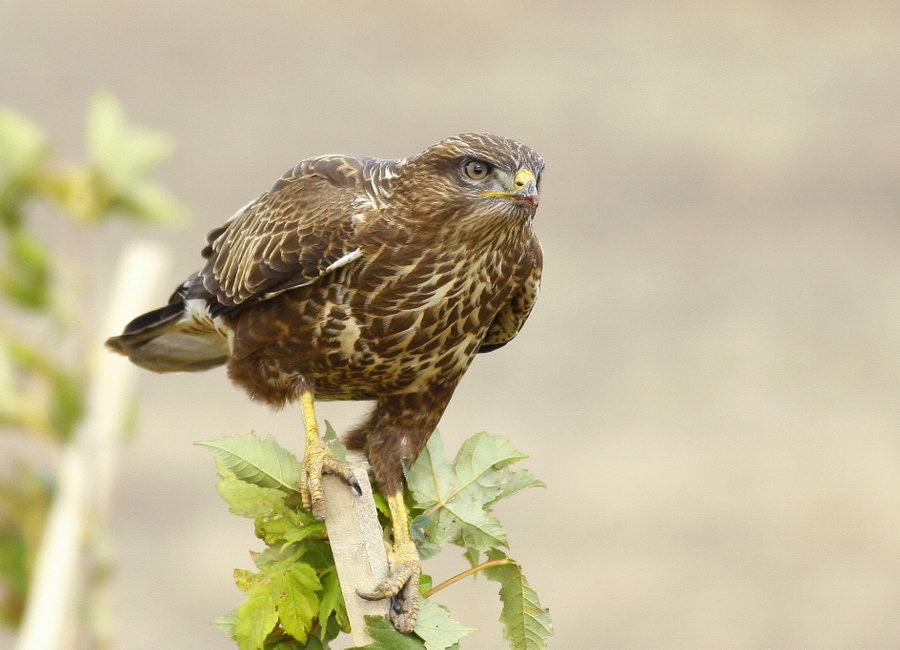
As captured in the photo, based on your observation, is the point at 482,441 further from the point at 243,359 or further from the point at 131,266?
the point at 131,266

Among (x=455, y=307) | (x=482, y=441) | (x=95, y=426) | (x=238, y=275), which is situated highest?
(x=95, y=426)

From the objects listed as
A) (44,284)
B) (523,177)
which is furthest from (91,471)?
(523,177)

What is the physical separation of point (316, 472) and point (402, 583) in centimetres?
30

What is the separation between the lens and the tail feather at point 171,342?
2916mm

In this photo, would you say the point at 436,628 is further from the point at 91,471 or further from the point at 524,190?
the point at 91,471

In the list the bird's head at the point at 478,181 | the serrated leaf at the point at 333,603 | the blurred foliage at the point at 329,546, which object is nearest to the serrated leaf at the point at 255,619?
the blurred foliage at the point at 329,546

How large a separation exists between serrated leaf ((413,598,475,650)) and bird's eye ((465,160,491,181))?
0.92 m

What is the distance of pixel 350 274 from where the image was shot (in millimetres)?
2371

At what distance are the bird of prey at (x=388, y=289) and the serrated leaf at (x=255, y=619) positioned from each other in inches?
8.2

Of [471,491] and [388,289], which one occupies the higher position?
[388,289]

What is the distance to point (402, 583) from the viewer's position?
211 cm

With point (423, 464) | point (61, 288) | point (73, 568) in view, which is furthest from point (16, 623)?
point (423, 464)

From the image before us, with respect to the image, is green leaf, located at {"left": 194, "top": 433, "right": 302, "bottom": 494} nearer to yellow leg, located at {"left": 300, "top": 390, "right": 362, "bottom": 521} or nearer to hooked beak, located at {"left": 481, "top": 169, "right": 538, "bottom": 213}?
yellow leg, located at {"left": 300, "top": 390, "right": 362, "bottom": 521}

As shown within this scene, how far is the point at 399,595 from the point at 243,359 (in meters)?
0.80
